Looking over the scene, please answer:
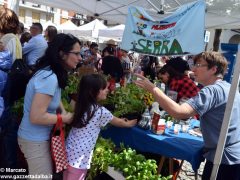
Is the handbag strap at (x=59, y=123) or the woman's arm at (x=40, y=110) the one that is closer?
the woman's arm at (x=40, y=110)

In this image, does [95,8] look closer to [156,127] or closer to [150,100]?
[150,100]

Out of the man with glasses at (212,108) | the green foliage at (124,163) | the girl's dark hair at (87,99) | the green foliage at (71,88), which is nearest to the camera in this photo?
the man with glasses at (212,108)

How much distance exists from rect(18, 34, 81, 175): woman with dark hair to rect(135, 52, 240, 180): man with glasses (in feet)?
2.03

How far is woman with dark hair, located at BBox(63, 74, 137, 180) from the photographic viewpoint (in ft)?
7.97

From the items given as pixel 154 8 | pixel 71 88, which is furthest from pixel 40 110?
pixel 154 8

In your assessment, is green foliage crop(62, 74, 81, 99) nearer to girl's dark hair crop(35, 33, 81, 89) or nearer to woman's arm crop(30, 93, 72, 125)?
girl's dark hair crop(35, 33, 81, 89)

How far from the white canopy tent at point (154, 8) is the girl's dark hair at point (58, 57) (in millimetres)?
3666

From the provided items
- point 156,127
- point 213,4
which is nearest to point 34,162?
point 156,127

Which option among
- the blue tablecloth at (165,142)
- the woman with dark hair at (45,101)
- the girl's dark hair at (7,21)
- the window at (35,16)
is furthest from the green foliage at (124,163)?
the window at (35,16)

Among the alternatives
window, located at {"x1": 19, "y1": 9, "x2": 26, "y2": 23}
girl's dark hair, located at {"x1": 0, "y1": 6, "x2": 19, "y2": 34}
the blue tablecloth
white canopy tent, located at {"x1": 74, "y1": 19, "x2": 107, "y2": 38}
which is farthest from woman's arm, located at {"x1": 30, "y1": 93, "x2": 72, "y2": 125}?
window, located at {"x1": 19, "y1": 9, "x2": 26, "y2": 23}

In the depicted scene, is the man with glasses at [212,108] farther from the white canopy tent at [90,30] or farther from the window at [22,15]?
the window at [22,15]

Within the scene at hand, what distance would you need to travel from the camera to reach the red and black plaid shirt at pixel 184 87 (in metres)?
4.43

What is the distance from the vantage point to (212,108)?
219 centimetres

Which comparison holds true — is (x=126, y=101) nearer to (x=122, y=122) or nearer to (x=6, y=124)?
(x=122, y=122)
